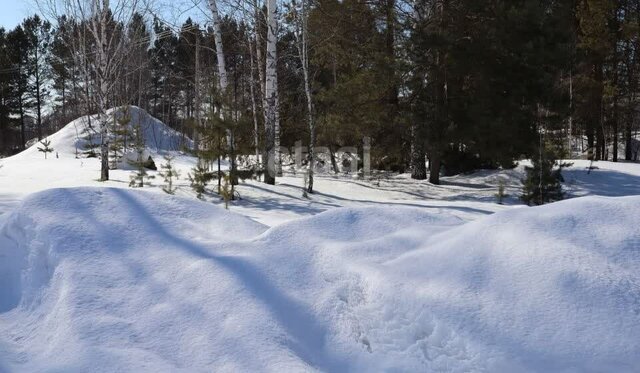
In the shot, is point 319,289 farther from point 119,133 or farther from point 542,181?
point 119,133

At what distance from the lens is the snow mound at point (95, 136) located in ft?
79.9

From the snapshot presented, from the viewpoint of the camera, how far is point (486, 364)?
2473 mm

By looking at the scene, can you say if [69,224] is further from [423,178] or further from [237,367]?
[423,178]

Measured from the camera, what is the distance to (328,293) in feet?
10.1

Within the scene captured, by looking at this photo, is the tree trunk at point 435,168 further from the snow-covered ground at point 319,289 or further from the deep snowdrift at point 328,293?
the deep snowdrift at point 328,293

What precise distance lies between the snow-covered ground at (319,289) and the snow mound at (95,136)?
20084 mm

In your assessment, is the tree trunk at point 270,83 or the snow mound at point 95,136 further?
the snow mound at point 95,136

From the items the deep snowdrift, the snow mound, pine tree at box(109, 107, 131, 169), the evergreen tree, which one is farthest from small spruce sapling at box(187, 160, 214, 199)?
the evergreen tree

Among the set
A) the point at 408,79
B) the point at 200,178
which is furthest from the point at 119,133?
the point at 408,79

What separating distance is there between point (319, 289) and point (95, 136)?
2688 cm

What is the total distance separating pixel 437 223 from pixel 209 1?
10.3 meters

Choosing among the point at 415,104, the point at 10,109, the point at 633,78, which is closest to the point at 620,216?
the point at 415,104

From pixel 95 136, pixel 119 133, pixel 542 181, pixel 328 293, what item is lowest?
pixel 328 293

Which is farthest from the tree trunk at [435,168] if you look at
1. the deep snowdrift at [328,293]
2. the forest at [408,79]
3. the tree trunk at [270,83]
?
the deep snowdrift at [328,293]
